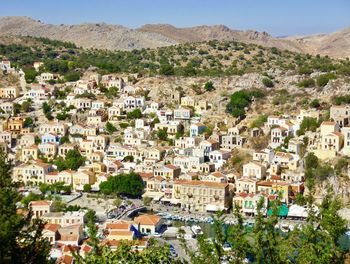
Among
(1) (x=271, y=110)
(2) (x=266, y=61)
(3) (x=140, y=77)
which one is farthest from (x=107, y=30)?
(1) (x=271, y=110)

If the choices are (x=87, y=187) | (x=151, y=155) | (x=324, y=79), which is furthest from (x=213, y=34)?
(x=87, y=187)

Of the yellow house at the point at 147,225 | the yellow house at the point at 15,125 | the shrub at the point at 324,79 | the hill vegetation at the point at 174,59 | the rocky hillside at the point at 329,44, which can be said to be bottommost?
the yellow house at the point at 147,225

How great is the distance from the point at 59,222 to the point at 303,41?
92.4m

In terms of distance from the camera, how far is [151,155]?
32500mm

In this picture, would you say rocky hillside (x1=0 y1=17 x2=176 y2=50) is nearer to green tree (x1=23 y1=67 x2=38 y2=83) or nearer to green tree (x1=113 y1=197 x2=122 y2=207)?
green tree (x1=23 y1=67 x2=38 y2=83)

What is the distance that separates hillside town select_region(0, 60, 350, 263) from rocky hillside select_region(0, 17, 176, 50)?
170 ft

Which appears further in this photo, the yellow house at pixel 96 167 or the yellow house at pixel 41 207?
the yellow house at pixel 96 167

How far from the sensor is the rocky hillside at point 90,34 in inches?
3681

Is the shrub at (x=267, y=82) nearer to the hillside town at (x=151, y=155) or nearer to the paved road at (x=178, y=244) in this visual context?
the hillside town at (x=151, y=155)

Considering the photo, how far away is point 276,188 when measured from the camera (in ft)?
86.6

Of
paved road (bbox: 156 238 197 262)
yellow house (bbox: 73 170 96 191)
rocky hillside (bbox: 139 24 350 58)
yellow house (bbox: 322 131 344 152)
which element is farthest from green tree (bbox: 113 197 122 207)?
rocky hillside (bbox: 139 24 350 58)

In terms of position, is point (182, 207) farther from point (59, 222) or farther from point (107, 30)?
point (107, 30)

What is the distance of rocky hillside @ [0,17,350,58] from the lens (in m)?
94.1

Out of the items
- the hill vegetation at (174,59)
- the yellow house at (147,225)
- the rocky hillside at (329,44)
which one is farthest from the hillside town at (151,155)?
the rocky hillside at (329,44)
